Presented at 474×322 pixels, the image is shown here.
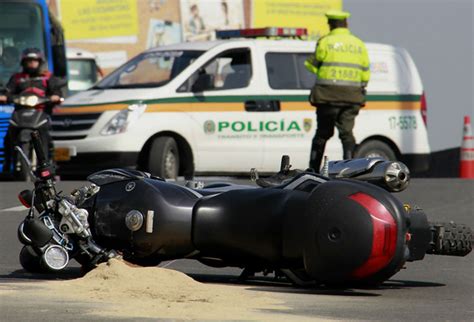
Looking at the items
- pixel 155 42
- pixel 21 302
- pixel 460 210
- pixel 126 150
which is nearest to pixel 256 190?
pixel 21 302

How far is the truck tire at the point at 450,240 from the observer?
8.23 meters

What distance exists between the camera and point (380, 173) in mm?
8305

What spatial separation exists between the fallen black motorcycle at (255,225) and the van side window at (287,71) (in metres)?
9.83

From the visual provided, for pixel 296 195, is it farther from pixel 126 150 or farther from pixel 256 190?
pixel 126 150

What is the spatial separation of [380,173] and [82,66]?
70.6ft

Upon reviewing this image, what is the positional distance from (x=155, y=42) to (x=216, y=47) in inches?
469

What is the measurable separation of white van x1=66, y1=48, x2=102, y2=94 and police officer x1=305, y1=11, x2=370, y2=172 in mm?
13499

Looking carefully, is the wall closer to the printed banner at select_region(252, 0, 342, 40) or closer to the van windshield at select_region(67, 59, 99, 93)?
the printed banner at select_region(252, 0, 342, 40)

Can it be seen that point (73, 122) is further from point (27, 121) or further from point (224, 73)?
point (224, 73)

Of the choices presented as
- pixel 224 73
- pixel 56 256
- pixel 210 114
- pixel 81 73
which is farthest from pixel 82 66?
pixel 56 256

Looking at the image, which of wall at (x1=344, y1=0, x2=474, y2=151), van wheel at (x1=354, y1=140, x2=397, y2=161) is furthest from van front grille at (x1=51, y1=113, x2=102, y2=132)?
wall at (x1=344, y1=0, x2=474, y2=151)

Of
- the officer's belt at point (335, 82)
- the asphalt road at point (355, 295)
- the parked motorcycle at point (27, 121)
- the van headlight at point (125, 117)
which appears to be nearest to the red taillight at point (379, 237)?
the asphalt road at point (355, 295)

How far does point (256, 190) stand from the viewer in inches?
320

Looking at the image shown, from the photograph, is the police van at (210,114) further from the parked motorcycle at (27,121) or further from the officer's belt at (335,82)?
the officer's belt at (335,82)
